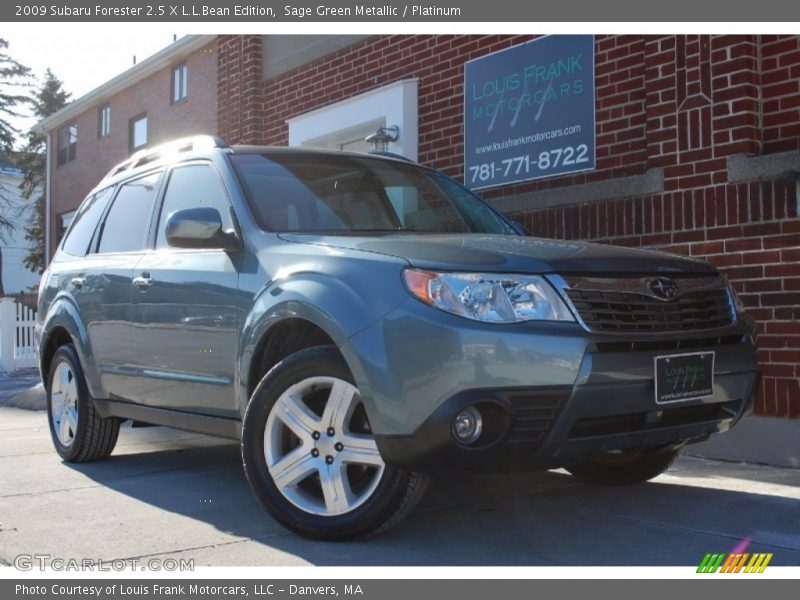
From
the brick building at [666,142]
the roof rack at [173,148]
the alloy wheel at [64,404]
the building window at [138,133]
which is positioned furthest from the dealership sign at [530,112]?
the building window at [138,133]

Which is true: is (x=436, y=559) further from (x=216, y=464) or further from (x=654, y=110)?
(x=654, y=110)

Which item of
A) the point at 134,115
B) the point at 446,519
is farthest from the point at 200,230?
the point at 134,115

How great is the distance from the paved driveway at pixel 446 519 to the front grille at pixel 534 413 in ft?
1.61

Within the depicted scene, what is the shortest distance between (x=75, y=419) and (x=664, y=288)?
3.86m

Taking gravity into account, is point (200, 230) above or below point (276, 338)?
above

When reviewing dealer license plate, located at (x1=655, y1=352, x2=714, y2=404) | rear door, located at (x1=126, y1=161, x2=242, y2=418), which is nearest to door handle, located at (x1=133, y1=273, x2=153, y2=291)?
rear door, located at (x1=126, y1=161, x2=242, y2=418)

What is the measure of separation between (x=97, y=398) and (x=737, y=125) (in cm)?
446

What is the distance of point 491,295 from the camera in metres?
3.41

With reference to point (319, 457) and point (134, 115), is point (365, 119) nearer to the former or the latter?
point (319, 457)

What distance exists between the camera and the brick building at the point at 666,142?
5848mm

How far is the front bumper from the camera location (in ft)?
10.8

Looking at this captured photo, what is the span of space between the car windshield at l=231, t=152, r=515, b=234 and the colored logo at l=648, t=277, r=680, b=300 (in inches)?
52.0
